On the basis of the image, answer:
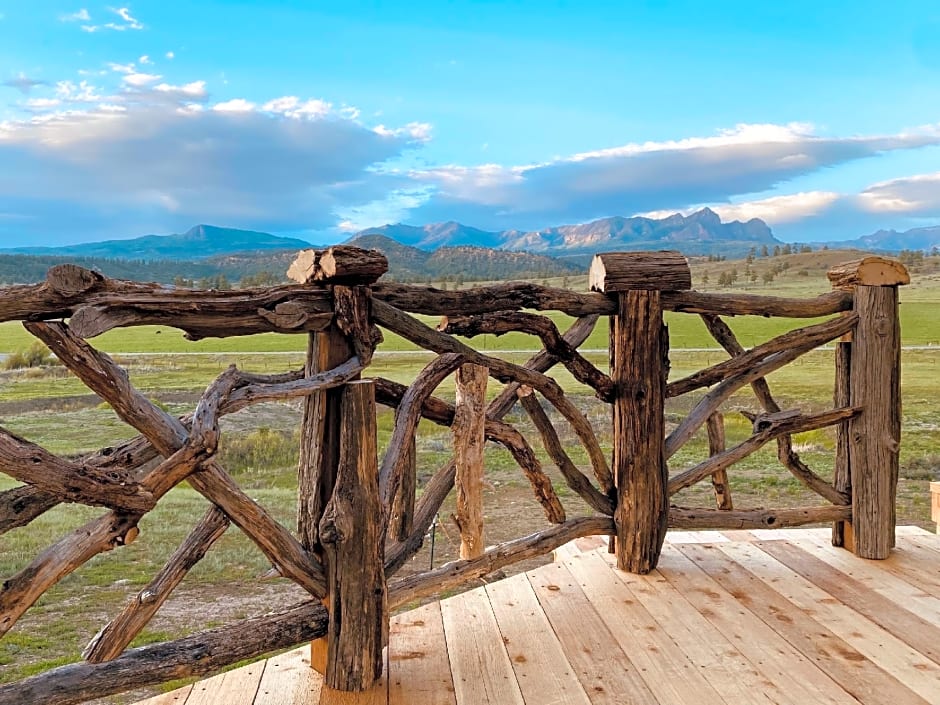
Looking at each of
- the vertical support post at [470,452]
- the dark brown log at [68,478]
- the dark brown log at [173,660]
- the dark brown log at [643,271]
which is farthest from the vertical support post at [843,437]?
the dark brown log at [68,478]

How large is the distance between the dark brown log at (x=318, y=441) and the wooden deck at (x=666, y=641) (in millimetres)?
422

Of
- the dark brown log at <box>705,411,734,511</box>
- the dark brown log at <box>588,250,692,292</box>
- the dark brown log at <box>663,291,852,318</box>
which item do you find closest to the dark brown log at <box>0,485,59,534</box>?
the dark brown log at <box>588,250,692,292</box>

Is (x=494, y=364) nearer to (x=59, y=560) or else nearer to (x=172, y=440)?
(x=172, y=440)

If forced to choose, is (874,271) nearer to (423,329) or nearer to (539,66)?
(423,329)

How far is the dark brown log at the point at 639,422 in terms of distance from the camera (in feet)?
9.85

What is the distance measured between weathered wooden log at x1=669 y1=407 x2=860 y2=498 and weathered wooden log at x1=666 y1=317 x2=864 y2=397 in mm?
253

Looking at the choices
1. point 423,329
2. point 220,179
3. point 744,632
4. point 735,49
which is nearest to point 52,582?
point 423,329

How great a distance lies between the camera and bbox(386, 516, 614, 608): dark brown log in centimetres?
240

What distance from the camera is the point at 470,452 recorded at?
2.59 meters

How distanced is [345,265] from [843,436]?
2386mm

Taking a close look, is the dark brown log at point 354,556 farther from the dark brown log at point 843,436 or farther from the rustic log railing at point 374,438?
the dark brown log at point 843,436

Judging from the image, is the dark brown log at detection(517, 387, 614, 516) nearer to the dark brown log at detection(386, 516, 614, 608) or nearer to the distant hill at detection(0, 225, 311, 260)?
the dark brown log at detection(386, 516, 614, 608)

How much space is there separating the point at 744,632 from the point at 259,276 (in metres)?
2.14

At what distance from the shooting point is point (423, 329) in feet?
8.07
